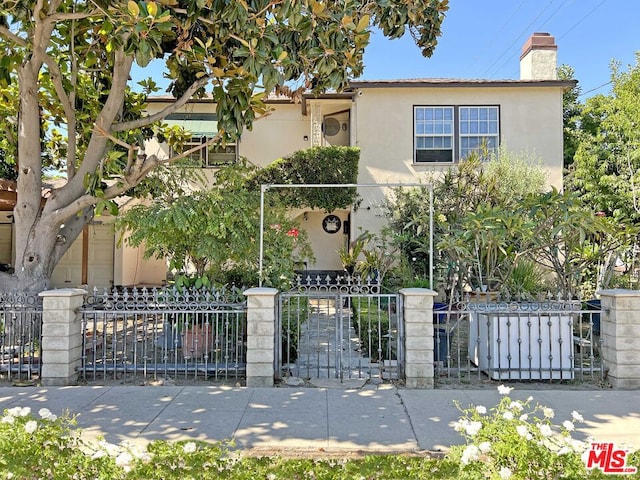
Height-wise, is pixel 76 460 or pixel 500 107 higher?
pixel 500 107

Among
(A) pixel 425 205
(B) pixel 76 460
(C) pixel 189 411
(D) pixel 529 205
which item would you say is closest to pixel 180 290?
(C) pixel 189 411

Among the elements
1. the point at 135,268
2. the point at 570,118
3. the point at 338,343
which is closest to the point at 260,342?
the point at 338,343

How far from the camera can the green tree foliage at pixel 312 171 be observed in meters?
14.0

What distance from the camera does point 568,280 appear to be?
811 cm

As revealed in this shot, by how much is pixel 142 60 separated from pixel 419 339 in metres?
5.08

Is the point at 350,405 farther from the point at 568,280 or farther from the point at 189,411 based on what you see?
the point at 568,280

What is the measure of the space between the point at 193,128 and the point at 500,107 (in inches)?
392

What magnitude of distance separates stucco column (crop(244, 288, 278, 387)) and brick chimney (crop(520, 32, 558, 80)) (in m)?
13.9

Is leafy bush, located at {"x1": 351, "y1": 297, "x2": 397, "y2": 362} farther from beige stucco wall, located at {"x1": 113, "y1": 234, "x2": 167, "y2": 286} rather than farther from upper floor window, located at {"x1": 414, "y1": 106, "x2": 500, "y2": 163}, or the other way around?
beige stucco wall, located at {"x1": 113, "y1": 234, "x2": 167, "y2": 286}

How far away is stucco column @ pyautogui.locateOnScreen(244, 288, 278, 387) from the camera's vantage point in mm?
6035

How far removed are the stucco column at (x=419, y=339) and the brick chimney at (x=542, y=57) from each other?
1276 centimetres

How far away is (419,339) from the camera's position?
604 centimetres

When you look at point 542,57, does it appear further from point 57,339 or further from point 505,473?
point 57,339

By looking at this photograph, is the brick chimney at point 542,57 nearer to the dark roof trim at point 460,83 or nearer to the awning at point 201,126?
the dark roof trim at point 460,83
